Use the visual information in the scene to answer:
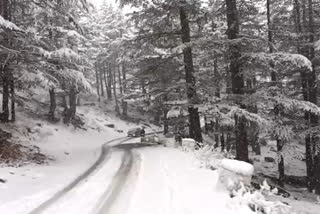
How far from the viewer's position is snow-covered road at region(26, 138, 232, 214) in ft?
23.7

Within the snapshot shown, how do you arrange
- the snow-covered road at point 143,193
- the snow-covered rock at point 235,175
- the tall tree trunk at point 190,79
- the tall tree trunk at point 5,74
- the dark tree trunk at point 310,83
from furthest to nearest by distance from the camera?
the dark tree trunk at point 310,83 → the tall tree trunk at point 190,79 → the tall tree trunk at point 5,74 → the snow-covered rock at point 235,175 → the snow-covered road at point 143,193

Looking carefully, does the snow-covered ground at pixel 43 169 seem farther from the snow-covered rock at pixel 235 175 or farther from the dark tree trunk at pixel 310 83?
the dark tree trunk at pixel 310 83

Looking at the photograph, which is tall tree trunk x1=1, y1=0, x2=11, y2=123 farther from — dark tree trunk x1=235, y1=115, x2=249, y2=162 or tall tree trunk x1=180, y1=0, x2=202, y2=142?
dark tree trunk x1=235, y1=115, x2=249, y2=162

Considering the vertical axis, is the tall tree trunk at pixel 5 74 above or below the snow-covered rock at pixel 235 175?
above

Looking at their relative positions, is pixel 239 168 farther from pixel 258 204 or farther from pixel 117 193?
pixel 117 193

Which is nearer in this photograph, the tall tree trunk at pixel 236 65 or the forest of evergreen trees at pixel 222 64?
the forest of evergreen trees at pixel 222 64

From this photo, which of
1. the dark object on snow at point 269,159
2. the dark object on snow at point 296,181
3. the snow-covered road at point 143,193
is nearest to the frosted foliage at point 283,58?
the snow-covered road at point 143,193

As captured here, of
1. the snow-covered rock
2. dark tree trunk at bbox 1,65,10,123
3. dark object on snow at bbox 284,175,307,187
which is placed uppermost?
dark tree trunk at bbox 1,65,10,123

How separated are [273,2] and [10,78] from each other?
47.6 feet

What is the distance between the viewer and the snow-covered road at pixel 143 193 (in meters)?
7.22

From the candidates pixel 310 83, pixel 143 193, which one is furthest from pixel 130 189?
pixel 310 83

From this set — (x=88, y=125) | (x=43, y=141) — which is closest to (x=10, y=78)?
(x=43, y=141)

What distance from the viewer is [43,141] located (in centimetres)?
2080

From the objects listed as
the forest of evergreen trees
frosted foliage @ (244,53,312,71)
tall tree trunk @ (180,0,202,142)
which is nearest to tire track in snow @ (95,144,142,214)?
the forest of evergreen trees
